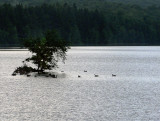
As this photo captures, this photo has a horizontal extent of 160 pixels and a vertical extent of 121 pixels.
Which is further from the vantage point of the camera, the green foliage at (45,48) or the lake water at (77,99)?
the green foliage at (45,48)

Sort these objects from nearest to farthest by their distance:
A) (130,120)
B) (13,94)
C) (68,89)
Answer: (130,120)
(13,94)
(68,89)

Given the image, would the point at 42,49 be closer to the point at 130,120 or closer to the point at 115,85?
the point at 115,85

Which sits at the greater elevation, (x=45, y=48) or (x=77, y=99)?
(x=45, y=48)

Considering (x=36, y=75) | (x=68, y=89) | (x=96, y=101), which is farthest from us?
(x=36, y=75)

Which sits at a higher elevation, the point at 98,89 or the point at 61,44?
the point at 61,44

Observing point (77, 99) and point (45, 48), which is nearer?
point (77, 99)

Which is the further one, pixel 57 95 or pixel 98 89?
pixel 98 89

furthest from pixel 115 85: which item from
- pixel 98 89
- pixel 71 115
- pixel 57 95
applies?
pixel 71 115

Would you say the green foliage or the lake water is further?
the green foliage

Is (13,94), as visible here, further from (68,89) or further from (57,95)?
(68,89)

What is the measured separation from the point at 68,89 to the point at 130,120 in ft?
84.0

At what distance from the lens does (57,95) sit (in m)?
66.9

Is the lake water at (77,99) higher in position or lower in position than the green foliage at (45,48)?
lower

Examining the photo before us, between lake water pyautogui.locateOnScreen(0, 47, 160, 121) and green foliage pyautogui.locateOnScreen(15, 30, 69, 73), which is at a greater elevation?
green foliage pyautogui.locateOnScreen(15, 30, 69, 73)
